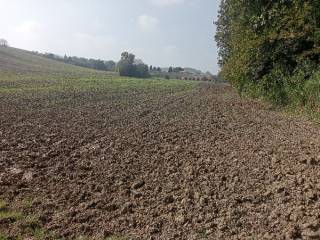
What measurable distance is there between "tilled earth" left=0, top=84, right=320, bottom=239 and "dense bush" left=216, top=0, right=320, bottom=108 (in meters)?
4.90

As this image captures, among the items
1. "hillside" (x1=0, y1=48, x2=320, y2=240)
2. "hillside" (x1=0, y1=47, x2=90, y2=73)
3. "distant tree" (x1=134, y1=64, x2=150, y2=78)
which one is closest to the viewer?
"hillside" (x1=0, y1=48, x2=320, y2=240)

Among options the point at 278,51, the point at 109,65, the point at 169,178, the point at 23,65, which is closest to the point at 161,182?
the point at 169,178

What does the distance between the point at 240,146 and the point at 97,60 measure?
112887 millimetres

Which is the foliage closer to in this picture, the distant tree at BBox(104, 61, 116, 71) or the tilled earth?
the distant tree at BBox(104, 61, 116, 71)

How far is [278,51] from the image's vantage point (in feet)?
68.2

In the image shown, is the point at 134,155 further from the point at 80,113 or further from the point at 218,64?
the point at 218,64

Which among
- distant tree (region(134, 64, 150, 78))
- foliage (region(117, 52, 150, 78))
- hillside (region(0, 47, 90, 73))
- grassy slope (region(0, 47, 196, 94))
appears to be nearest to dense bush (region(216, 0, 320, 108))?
grassy slope (region(0, 47, 196, 94))

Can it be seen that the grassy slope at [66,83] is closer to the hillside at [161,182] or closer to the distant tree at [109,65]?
Result: the hillside at [161,182]

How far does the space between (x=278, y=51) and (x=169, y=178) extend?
1468 centimetres

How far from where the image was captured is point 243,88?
24.6 m

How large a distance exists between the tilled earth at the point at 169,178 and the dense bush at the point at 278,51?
490 centimetres

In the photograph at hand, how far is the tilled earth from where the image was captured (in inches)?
230

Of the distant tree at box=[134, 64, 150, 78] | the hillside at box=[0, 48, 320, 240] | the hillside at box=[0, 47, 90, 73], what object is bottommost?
the hillside at box=[0, 47, 90, 73]

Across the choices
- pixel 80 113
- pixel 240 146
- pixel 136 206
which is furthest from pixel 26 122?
pixel 136 206
